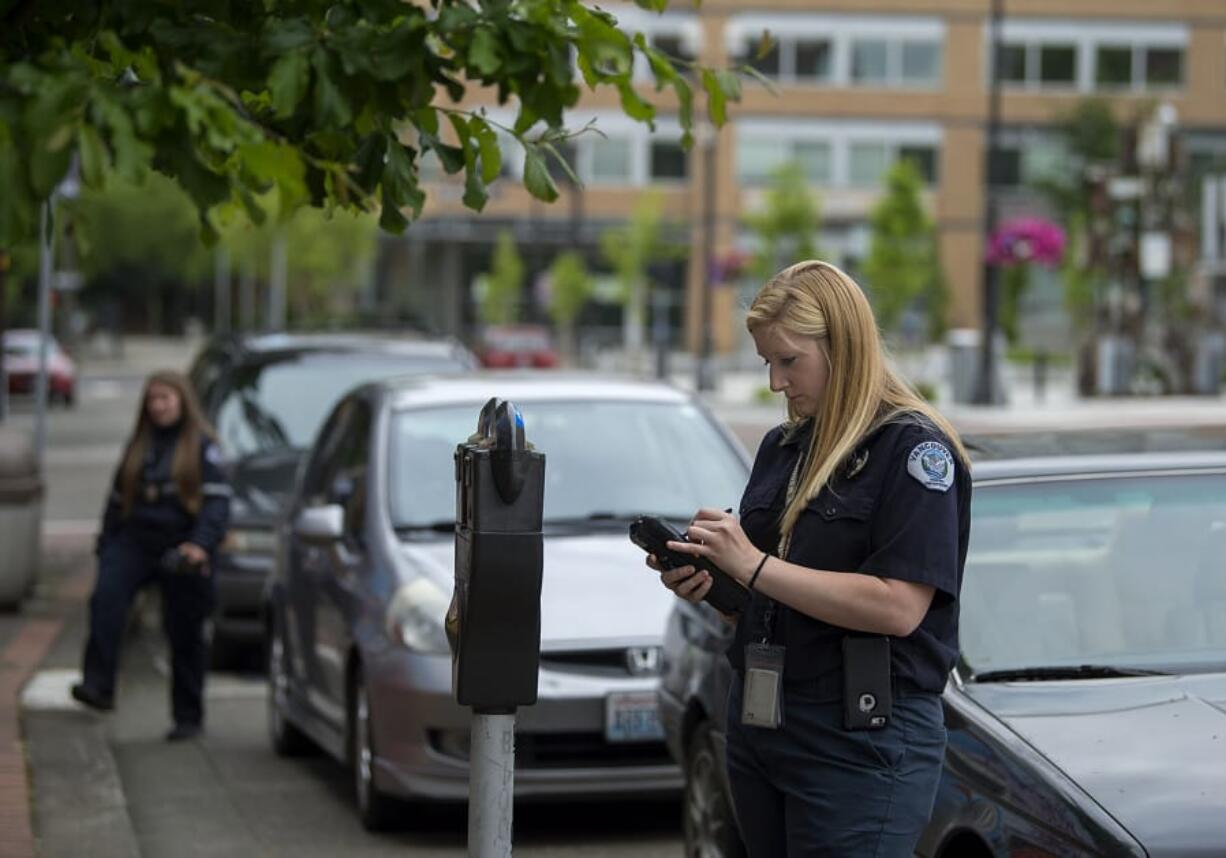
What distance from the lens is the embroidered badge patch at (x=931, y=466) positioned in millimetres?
4121

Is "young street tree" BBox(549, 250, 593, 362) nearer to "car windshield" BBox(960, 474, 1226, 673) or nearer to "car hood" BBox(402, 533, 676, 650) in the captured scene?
"car hood" BBox(402, 533, 676, 650)

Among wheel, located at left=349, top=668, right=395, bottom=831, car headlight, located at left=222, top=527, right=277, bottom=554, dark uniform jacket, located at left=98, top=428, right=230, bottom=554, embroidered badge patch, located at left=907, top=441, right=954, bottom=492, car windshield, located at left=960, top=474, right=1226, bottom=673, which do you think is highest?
embroidered badge patch, located at left=907, top=441, right=954, bottom=492

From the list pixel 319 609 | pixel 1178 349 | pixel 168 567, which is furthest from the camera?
pixel 1178 349

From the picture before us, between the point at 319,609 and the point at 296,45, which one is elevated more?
the point at 296,45

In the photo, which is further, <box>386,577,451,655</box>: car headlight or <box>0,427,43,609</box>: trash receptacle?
<box>0,427,43,609</box>: trash receptacle

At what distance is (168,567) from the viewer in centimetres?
1023

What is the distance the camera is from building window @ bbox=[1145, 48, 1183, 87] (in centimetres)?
7975

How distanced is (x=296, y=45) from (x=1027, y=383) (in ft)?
180

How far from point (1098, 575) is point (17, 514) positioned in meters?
9.56

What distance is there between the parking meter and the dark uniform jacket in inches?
238

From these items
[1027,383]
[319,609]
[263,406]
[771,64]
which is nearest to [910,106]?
[771,64]

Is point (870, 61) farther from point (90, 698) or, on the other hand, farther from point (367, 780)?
point (367, 780)

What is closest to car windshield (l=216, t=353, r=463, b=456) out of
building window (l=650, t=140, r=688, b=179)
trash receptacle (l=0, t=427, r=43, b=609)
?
trash receptacle (l=0, t=427, r=43, b=609)

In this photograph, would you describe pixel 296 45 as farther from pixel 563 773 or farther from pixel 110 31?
pixel 563 773
